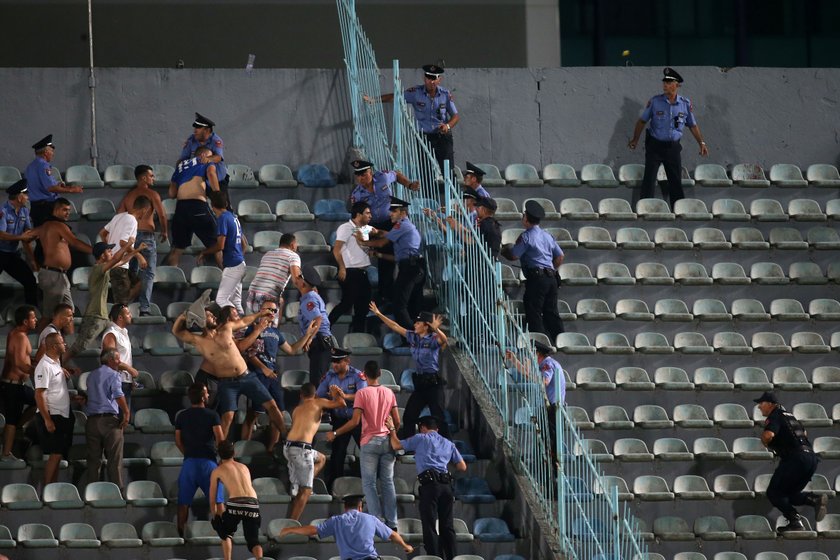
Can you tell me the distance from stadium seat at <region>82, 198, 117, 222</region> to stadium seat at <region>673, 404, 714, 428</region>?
620cm

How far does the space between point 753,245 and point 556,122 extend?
10.0 ft

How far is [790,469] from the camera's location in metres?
15.5

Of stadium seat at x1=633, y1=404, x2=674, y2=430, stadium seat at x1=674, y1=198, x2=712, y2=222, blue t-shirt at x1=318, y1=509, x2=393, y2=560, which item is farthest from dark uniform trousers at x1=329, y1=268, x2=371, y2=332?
stadium seat at x1=674, y1=198, x2=712, y2=222

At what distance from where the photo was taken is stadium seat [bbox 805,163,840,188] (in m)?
20.6

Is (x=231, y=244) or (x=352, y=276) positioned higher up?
(x=231, y=244)

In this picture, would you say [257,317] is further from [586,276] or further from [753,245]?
[753,245]

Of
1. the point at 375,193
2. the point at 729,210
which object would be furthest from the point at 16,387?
the point at 729,210

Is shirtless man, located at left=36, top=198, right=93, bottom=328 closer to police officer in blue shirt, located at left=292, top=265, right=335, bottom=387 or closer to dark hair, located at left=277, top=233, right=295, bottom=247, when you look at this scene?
dark hair, located at left=277, top=233, right=295, bottom=247

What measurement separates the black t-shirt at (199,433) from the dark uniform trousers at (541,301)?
3765 mm

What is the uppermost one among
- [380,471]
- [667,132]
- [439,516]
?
[667,132]

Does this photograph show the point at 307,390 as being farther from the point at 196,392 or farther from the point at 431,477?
the point at 431,477

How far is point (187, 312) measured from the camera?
16.1 meters

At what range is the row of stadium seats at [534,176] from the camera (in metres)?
19.1

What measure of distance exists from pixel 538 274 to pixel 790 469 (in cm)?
309
